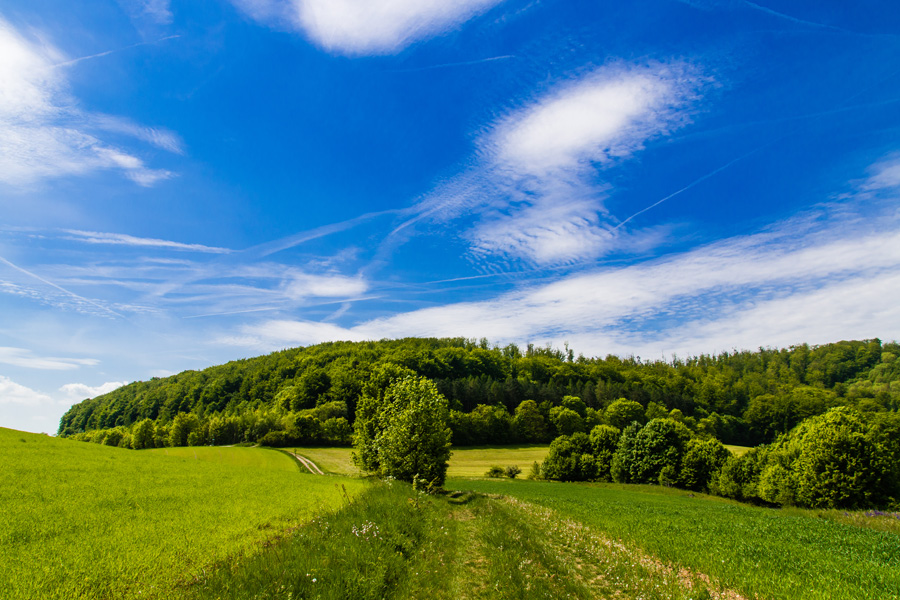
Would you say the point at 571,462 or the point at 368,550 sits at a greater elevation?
the point at 368,550

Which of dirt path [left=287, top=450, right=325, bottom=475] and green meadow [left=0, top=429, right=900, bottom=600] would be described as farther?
dirt path [left=287, top=450, right=325, bottom=475]

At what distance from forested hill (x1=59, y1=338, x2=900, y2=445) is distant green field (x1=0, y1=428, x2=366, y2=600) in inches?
2159

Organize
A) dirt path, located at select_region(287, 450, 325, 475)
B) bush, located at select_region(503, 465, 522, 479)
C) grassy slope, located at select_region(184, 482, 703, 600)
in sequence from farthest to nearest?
bush, located at select_region(503, 465, 522, 479) < dirt path, located at select_region(287, 450, 325, 475) < grassy slope, located at select_region(184, 482, 703, 600)

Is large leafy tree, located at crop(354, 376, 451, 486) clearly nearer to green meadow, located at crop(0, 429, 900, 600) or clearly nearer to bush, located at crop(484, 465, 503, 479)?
green meadow, located at crop(0, 429, 900, 600)

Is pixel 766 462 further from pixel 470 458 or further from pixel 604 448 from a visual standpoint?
pixel 470 458

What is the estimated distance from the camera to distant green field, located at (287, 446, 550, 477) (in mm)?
59656

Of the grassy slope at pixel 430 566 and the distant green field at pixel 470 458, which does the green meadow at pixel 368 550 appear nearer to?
the grassy slope at pixel 430 566

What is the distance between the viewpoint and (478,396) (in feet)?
334

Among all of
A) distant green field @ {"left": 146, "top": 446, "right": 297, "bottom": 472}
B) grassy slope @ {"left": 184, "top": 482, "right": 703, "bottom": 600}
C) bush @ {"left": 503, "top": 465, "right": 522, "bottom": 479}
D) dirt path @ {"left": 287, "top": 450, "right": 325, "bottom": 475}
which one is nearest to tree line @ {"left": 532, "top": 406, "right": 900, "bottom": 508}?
bush @ {"left": 503, "top": 465, "right": 522, "bottom": 479}

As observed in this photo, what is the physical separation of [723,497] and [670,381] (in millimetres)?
116287

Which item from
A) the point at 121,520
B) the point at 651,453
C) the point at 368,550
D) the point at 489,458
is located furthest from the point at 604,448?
the point at 121,520

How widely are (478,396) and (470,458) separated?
2996 cm

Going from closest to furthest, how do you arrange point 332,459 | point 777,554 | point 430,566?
point 430,566 → point 777,554 → point 332,459

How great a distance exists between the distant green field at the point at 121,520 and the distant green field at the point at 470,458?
126 feet
